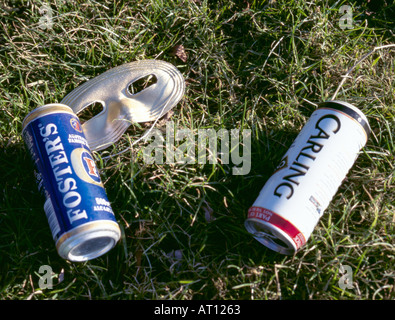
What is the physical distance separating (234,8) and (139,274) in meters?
1.85

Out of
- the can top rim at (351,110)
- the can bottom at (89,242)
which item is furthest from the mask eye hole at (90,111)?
the can top rim at (351,110)

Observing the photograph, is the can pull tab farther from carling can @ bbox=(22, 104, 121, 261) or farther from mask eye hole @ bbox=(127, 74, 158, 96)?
carling can @ bbox=(22, 104, 121, 261)

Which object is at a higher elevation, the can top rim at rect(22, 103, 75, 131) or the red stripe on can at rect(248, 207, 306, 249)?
the can top rim at rect(22, 103, 75, 131)

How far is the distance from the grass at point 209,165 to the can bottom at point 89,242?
0.11 m

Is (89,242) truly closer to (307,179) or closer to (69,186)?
(69,186)

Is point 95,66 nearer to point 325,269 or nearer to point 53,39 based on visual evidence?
point 53,39

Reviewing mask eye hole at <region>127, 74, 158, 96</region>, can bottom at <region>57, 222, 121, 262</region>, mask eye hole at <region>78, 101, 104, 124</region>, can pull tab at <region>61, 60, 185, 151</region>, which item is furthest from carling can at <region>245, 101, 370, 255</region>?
mask eye hole at <region>78, 101, 104, 124</region>

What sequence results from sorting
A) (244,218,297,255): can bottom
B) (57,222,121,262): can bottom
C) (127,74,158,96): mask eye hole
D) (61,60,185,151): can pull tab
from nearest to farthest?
(57,222,121,262): can bottom, (244,218,297,255): can bottom, (61,60,185,151): can pull tab, (127,74,158,96): mask eye hole

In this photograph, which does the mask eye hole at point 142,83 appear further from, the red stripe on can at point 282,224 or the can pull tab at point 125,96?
the red stripe on can at point 282,224

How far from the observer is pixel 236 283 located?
2.20 m

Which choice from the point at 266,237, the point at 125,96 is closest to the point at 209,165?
the point at 266,237

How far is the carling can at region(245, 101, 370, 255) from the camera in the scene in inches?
80.4

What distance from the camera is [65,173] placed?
210 cm

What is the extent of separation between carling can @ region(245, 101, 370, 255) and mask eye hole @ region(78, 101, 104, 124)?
120 cm
